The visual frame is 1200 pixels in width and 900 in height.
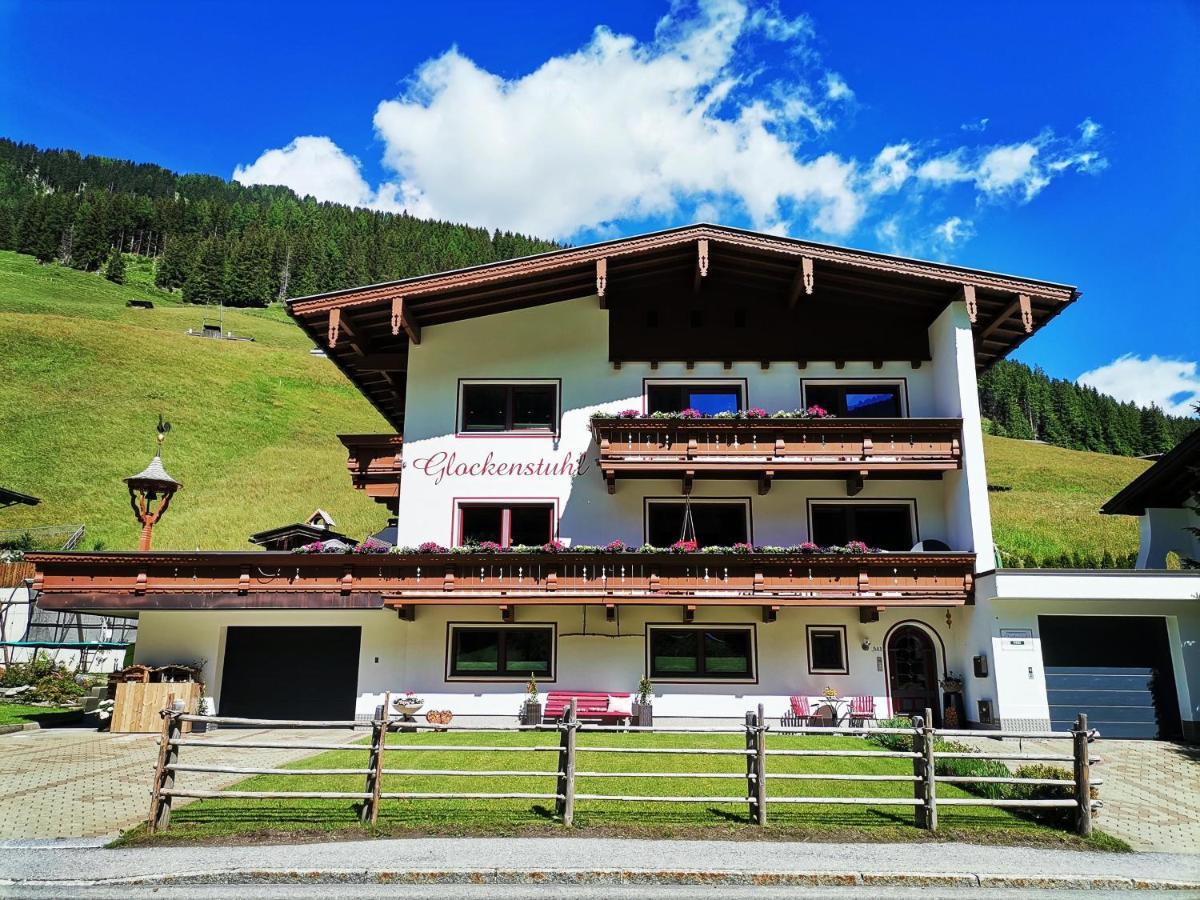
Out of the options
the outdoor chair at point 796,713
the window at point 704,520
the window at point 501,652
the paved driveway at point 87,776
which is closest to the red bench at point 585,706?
the window at point 501,652

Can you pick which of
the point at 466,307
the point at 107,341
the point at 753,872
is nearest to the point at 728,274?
the point at 466,307

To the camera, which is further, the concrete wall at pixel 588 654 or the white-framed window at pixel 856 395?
the white-framed window at pixel 856 395

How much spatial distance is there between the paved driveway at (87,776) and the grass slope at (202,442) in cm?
3447

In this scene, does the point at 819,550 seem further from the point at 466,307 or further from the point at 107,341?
the point at 107,341

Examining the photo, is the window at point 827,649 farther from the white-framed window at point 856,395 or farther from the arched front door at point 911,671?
the white-framed window at point 856,395

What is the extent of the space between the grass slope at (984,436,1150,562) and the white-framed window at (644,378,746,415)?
20742 millimetres

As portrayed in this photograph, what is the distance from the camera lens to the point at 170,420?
70.4 meters

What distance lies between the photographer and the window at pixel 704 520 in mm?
22828

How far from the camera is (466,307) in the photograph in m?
23.6

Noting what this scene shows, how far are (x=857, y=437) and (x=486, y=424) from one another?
981 cm

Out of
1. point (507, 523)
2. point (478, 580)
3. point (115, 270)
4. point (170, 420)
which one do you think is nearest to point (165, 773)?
point (478, 580)

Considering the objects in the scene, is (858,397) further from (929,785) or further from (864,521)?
(929,785)

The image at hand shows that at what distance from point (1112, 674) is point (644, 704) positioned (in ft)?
35.2

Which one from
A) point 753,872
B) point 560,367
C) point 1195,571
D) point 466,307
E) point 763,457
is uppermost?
point 466,307
